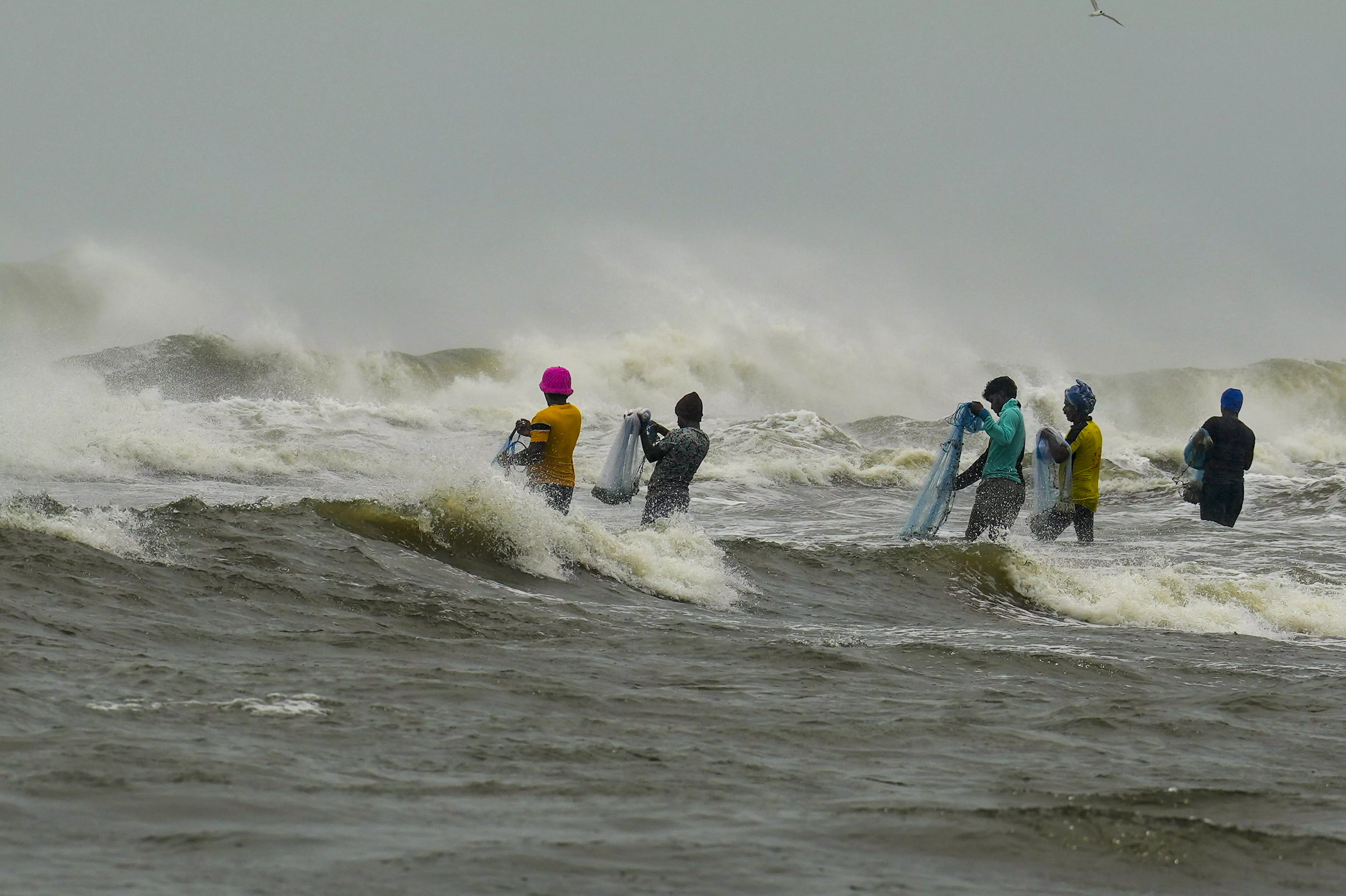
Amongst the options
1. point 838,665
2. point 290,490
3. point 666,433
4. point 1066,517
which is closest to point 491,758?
point 838,665

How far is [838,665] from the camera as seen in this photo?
20.2ft

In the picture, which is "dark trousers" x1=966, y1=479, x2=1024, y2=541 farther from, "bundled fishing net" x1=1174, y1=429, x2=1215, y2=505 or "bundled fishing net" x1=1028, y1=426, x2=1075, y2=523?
"bundled fishing net" x1=1174, y1=429, x2=1215, y2=505

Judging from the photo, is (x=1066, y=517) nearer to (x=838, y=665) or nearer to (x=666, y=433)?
(x=666, y=433)

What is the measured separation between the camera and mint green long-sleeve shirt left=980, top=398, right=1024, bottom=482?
10.1 meters

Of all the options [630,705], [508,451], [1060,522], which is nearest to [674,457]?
[508,451]

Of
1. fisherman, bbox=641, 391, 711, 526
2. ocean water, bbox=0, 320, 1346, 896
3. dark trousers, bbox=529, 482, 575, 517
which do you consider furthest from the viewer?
fisherman, bbox=641, 391, 711, 526

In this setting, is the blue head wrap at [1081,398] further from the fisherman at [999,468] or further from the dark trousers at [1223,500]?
the dark trousers at [1223,500]

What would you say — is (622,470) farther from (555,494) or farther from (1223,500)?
(1223,500)

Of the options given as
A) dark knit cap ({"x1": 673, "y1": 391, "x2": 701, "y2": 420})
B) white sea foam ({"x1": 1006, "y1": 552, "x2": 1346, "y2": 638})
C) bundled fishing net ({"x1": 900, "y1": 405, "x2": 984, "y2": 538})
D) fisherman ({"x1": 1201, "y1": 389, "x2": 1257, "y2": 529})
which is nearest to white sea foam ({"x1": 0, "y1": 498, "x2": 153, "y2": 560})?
dark knit cap ({"x1": 673, "y1": 391, "x2": 701, "y2": 420})

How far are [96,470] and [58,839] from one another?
1533 cm

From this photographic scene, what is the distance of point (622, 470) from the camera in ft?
35.5

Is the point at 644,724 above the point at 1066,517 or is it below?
below

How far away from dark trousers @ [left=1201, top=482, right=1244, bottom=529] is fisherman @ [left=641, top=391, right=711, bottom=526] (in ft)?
16.4

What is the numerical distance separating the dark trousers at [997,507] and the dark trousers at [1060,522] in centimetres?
69
